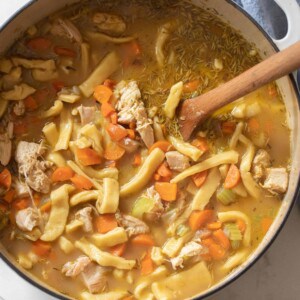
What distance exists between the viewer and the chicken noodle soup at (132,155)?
3014mm

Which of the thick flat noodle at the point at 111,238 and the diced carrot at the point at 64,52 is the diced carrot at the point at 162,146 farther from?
the diced carrot at the point at 64,52

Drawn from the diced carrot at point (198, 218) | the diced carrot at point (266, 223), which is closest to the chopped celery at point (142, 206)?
the diced carrot at point (198, 218)

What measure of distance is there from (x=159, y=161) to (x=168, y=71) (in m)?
0.47

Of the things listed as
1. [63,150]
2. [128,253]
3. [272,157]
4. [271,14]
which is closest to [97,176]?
[63,150]

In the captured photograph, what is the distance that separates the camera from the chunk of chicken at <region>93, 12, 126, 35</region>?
3150 mm

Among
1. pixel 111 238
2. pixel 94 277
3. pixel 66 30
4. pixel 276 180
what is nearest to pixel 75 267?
pixel 94 277

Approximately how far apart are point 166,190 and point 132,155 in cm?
25

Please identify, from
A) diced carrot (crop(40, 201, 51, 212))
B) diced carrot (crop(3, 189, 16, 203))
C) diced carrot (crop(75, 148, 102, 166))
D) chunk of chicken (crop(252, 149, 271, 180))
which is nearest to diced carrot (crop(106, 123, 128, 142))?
diced carrot (crop(75, 148, 102, 166))

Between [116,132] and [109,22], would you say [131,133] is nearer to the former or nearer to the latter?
[116,132]

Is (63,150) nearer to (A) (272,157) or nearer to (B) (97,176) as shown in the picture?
(B) (97,176)

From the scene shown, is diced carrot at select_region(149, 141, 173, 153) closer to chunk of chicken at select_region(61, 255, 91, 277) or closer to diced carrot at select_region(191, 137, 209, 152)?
diced carrot at select_region(191, 137, 209, 152)

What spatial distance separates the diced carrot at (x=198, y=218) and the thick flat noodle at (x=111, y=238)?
0.34m

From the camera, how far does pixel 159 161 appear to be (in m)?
3.07

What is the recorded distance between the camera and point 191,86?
10.4 feet
